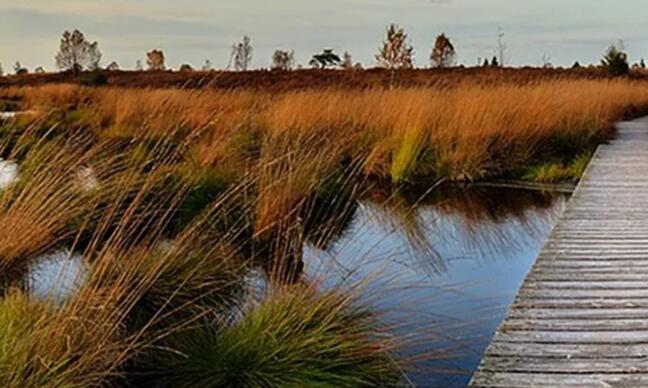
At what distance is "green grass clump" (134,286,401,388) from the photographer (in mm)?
3062

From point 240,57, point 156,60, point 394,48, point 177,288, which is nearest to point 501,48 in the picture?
point 394,48

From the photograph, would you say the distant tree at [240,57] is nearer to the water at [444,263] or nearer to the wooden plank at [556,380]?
the water at [444,263]

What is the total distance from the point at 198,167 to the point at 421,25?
76.3 feet

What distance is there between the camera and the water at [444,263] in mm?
3793

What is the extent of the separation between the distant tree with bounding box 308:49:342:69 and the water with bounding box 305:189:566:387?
3289 cm

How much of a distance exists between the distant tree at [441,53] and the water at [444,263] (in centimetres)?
2824

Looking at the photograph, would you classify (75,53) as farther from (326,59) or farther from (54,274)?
(54,274)

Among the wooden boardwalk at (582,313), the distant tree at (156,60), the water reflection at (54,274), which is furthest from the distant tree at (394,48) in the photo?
the water reflection at (54,274)

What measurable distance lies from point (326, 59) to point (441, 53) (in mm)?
7860

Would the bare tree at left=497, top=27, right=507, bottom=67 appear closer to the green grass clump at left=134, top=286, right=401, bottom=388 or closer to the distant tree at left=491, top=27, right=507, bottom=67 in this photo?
the distant tree at left=491, top=27, right=507, bottom=67

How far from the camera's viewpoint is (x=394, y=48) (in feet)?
81.4

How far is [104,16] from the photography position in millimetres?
15070

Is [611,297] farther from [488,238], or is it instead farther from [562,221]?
[488,238]

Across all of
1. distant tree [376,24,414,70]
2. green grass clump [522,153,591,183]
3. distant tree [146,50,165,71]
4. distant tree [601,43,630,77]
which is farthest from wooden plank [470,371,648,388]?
distant tree [146,50,165,71]
